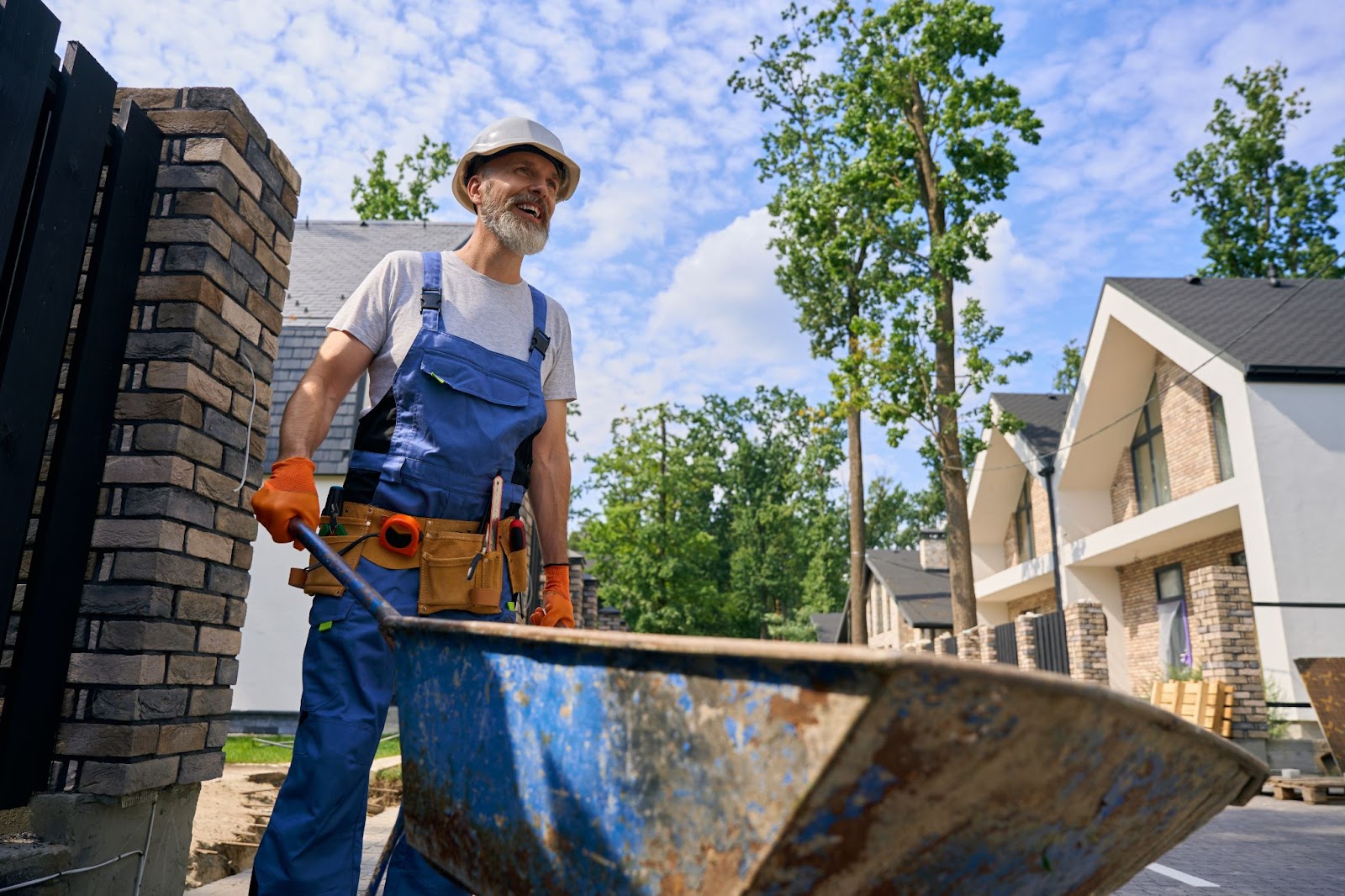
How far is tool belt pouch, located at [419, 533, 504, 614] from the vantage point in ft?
8.05

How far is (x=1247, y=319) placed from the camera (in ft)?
51.5

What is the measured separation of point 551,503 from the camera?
3.07m

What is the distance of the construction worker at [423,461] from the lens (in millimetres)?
2240

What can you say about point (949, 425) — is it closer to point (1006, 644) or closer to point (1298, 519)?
point (1006, 644)

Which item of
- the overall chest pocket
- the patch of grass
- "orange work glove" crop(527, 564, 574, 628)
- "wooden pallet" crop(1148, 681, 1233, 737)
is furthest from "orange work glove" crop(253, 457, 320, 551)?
"wooden pallet" crop(1148, 681, 1233, 737)

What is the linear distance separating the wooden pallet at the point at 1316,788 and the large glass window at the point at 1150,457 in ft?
30.6

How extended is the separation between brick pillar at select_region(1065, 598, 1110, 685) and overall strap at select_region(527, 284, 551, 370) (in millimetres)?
13622

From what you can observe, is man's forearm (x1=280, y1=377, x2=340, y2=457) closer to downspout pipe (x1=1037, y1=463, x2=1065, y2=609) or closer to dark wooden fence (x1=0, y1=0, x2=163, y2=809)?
dark wooden fence (x1=0, y1=0, x2=163, y2=809)

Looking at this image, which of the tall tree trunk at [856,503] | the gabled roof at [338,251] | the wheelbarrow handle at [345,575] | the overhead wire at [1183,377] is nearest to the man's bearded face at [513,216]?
the wheelbarrow handle at [345,575]

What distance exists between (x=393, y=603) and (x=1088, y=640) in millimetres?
14264

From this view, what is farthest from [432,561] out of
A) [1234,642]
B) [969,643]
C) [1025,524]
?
[1025,524]

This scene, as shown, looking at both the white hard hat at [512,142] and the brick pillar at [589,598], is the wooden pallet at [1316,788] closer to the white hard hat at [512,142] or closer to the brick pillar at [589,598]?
the white hard hat at [512,142]

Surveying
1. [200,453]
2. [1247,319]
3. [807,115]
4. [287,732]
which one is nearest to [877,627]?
[807,115]

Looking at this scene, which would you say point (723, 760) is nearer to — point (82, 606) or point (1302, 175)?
point (82, 606)
